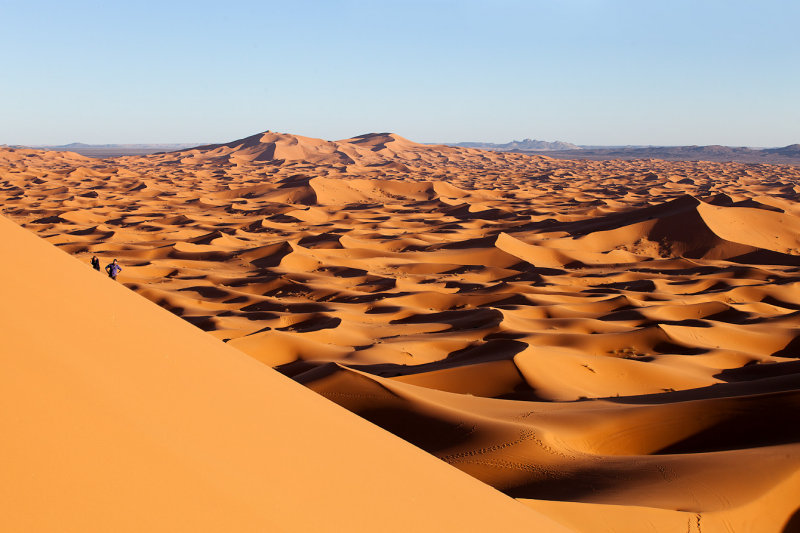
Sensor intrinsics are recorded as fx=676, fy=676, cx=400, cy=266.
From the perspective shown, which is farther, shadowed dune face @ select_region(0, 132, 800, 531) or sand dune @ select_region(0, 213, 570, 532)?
shadowed dune face @ select_region(0, 132, 800, 531)

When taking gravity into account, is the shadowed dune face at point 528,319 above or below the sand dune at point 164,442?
below

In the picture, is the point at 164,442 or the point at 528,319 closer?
the point at 164,442

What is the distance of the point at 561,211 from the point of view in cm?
3322

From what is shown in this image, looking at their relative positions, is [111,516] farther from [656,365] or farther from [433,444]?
[656,365]

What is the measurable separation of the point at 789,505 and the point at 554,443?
180cm

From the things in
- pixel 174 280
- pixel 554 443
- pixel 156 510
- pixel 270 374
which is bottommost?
pixel 174 280

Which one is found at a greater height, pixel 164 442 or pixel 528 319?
pixel 164 442

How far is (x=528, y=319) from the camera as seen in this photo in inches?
514

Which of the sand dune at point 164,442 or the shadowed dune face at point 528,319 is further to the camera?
the shadowed dune face at point 528,319

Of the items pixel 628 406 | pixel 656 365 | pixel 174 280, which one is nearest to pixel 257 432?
pixel 628 406

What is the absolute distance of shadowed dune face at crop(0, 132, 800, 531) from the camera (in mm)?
5543

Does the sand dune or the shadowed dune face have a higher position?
the sand dune

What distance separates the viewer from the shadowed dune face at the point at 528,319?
5543 mm

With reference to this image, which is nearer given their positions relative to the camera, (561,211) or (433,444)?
(433,444)
